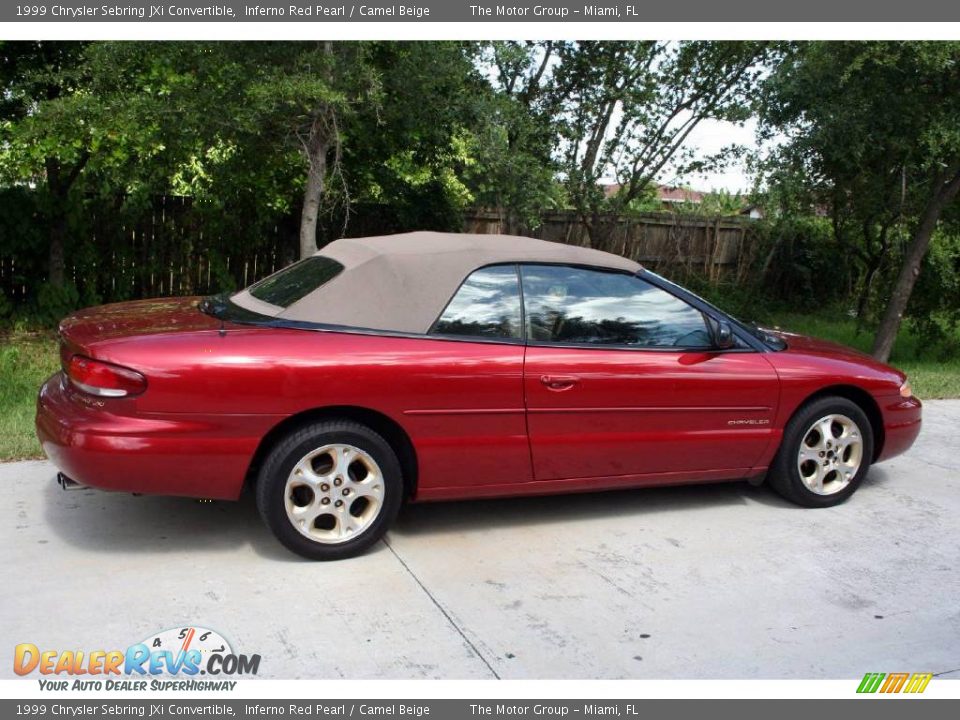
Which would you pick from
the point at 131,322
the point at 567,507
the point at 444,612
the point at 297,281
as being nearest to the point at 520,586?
the point at 444,612

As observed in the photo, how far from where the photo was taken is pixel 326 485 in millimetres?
4504

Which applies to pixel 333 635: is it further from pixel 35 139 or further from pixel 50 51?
pixel 50 51

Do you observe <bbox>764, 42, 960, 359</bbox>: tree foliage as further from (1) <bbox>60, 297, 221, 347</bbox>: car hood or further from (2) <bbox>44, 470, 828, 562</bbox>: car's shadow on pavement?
(1) <bbox>60, 297, 221, 347</bbox>: car hood

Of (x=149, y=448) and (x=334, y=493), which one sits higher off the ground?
(x=149, y=448)

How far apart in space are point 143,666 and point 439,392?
5.92 ft

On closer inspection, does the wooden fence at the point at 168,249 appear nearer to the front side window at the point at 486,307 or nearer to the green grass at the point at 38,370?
the green grass at the point at 38,370

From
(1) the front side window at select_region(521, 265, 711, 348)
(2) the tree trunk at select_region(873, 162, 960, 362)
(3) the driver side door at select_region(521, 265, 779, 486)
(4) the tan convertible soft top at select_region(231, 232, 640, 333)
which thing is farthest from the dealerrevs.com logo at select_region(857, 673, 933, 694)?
(2) the tree trunk at select_region(873, 162, 960, 362)

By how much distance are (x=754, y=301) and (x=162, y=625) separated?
42.4ft

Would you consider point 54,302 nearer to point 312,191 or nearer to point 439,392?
point 312,191

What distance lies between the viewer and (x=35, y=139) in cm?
830

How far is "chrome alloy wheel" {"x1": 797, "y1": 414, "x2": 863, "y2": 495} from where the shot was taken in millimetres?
5656

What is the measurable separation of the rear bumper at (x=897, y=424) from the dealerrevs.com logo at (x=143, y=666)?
4.08 metres

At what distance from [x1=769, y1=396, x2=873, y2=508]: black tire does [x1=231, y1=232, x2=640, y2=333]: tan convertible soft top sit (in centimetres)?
135

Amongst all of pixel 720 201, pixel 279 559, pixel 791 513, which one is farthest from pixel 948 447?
pixel 720 201
